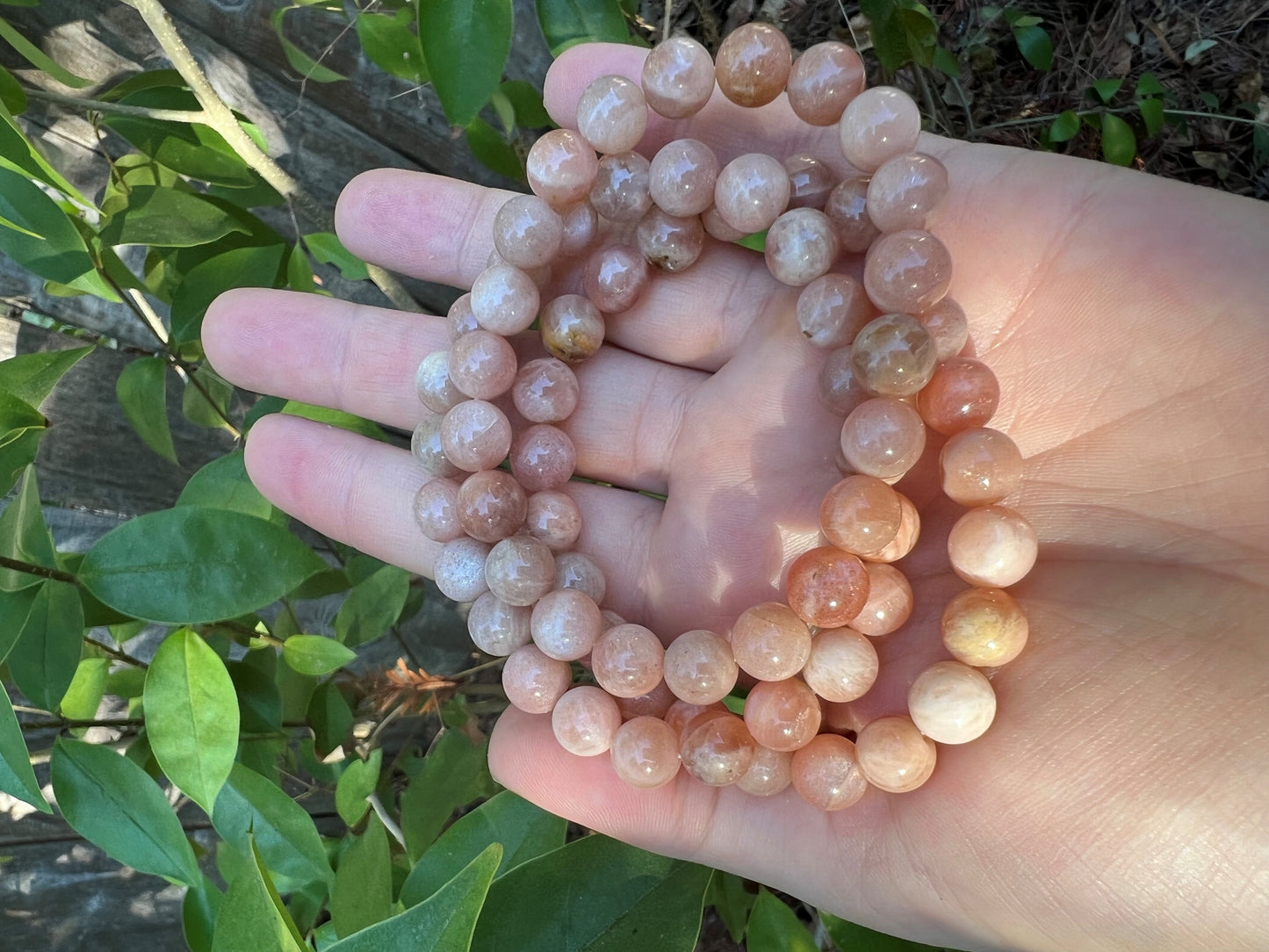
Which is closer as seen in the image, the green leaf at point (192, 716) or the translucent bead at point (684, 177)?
the green leaf at point (192, 716)

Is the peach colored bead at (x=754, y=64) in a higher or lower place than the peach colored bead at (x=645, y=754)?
→ higher

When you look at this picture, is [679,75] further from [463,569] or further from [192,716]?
[192,716]

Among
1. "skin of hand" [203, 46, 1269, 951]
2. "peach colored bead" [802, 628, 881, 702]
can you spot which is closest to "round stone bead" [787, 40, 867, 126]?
"skin of hand" [203, 46, 1269, 951]

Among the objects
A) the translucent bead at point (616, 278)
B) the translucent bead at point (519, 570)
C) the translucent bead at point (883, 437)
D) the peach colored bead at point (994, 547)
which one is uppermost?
the translucent bead at point (616, 278)

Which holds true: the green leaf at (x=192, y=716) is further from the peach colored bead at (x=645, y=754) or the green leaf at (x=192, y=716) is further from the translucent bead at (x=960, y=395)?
the translucent bead at (x=960, y=395)

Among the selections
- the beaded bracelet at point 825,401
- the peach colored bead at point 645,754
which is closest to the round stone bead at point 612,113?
A: the beaded bracelet at point 825,401
